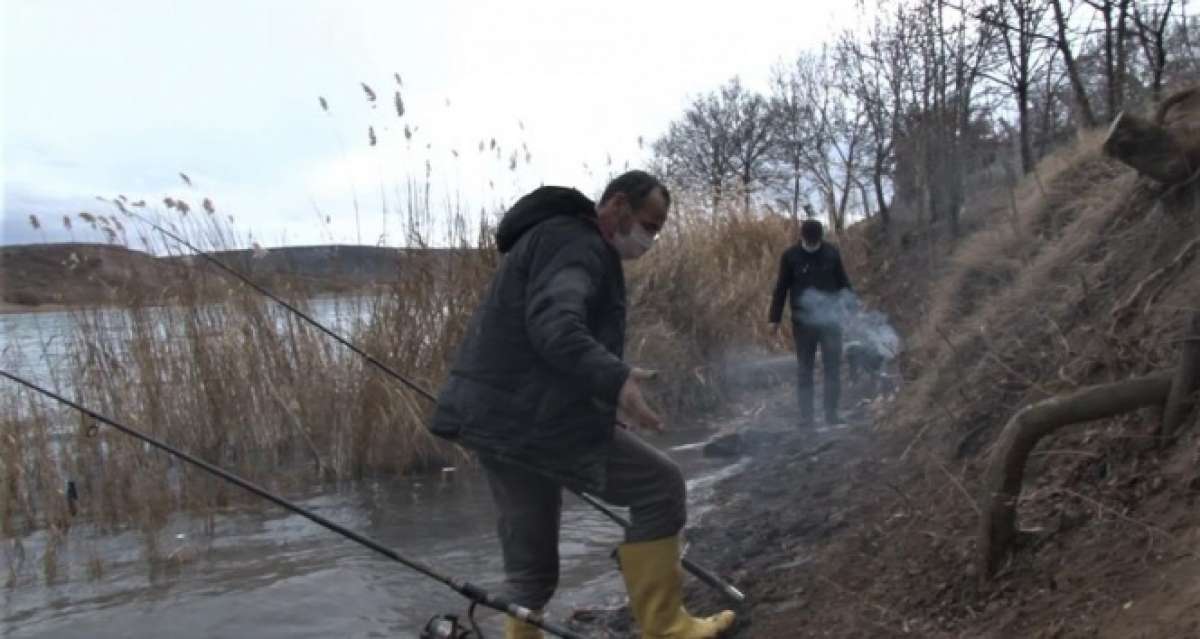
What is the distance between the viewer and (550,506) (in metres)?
3.57

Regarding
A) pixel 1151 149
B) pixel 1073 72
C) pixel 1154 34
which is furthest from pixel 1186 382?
pixel 1073 72

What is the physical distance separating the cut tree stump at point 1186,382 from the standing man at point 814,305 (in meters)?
5.70

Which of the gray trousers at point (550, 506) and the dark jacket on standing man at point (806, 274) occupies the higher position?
the dark jacket on standing man at point (806, 274)

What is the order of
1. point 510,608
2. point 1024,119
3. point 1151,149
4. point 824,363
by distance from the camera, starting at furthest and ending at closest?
point 1024,119
point 824,363
point 1151,149
point 510,608

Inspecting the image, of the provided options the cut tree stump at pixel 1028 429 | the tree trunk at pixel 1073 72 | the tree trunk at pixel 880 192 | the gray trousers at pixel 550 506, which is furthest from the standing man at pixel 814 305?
the tree trunk at pixel 880 192

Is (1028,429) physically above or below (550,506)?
above

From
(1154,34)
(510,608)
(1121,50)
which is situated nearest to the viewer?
(510,608)

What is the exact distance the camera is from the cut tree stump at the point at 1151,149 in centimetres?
423

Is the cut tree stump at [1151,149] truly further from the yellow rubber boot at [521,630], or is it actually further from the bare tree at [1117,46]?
the bare tree at [1117,46]

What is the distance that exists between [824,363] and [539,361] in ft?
19.9

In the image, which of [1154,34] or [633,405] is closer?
[633,405]

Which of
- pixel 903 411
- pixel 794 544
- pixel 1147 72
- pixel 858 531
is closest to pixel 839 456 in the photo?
pixel 903 411

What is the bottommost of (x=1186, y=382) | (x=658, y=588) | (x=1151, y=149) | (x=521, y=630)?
(x=521, y=630)

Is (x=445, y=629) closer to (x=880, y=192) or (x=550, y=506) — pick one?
(x=550, y=506)
